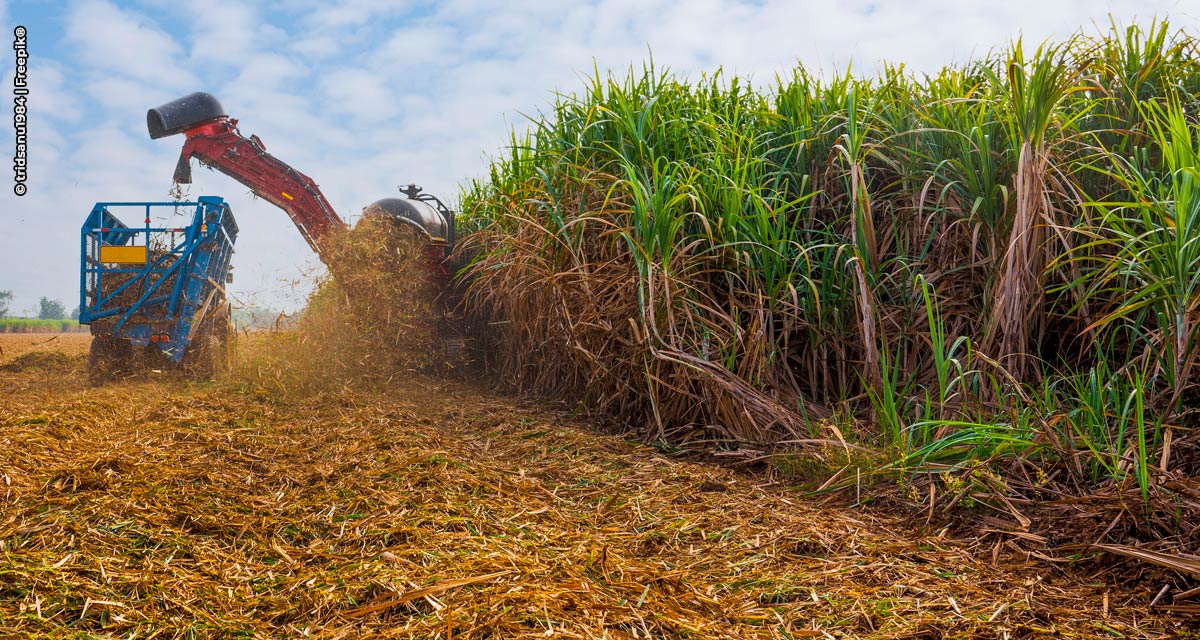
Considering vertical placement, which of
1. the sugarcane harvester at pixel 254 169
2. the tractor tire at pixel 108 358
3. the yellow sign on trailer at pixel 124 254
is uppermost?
the sugarcane harvester at pixel 254 169

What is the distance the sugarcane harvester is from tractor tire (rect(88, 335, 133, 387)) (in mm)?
1844

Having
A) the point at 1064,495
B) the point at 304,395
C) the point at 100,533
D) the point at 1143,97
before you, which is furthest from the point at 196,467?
the point at 1143,97

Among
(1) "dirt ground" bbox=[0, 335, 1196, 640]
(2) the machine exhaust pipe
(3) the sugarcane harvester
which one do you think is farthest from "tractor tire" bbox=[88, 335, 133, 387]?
(1) "dirt ground" bbox=[0, 335, 1196, 640]

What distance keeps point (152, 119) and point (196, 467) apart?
5.91 metres

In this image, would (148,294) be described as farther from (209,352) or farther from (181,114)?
(181,114)

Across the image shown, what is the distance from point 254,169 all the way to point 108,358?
7.83 ft

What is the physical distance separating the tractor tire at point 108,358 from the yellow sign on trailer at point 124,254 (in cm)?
70

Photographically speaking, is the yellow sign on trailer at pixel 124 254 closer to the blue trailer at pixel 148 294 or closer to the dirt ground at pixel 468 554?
the blue trailer at pixel 148 294

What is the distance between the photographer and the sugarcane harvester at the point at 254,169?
24.7ft

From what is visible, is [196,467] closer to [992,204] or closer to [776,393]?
[776,393]

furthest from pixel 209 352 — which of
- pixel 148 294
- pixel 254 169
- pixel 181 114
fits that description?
pixel 181 114

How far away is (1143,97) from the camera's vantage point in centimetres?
423

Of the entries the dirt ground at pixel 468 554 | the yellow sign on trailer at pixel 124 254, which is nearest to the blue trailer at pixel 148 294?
the yellow sign on trailer at pixel 124 254

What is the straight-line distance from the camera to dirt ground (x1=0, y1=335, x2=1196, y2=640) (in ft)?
5.98
